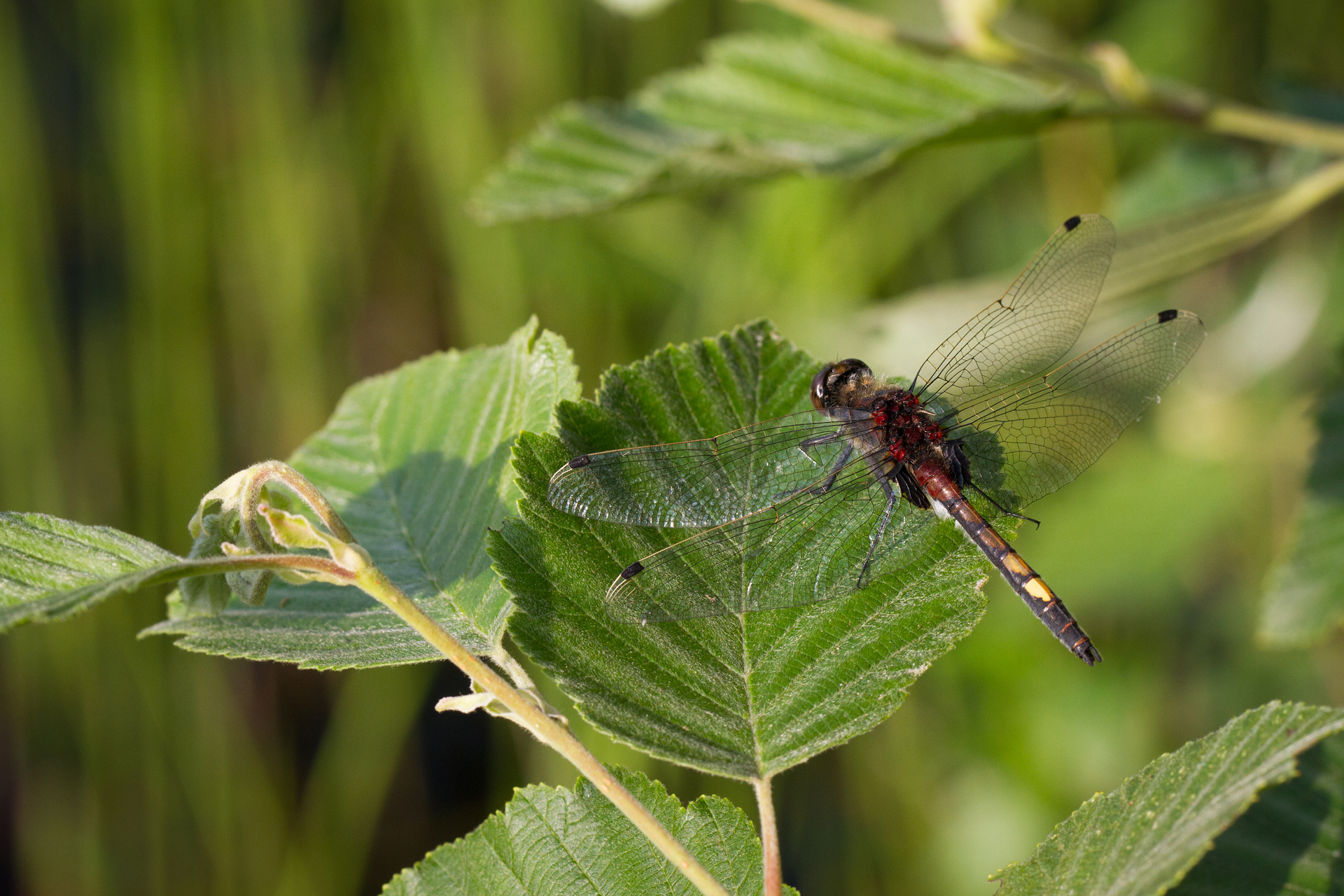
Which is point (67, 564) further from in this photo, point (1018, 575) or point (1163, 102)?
point (1163, 102)

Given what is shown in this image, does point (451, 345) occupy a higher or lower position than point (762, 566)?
higher

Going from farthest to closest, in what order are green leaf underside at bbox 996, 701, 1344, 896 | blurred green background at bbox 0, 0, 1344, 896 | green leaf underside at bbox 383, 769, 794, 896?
blurred green background at bbox 0, 0, 1344, 896 < green leaf underside at bbox 383, 769, 794, 896 < green leaf underside at bbox 996, 701, 1344, 896

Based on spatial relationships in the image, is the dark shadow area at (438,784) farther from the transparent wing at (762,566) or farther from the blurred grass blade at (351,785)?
the transparent wing at (762,566)

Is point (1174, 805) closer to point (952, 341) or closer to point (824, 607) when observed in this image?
point (824, 607)

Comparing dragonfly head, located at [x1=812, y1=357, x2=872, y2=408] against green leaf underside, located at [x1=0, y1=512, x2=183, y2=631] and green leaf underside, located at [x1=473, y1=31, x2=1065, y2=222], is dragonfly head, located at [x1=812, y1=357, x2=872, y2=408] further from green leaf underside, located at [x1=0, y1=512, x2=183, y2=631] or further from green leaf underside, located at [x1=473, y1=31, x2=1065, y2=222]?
green leaf underside, located at [x1=0, y1=512, x2=183, y2=631]

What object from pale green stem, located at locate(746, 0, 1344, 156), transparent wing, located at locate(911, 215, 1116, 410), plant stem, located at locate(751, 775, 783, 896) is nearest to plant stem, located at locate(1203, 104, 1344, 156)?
pale green stem, located at locate(746, 0, 1344, 156)

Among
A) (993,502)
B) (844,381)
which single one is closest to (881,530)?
(993,502)
